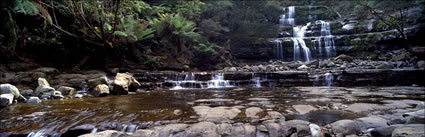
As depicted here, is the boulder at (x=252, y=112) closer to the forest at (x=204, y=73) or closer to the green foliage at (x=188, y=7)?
the forest at (x=204, y=73)

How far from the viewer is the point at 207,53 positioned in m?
13.7

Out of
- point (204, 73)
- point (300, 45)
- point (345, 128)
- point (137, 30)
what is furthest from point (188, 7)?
point (345, 128)

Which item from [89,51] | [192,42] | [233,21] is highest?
[233,21]

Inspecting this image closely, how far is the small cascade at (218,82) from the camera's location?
7.78m

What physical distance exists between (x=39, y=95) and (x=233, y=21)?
42.7ft

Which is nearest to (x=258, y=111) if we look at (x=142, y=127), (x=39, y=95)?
(x=142, y=127)

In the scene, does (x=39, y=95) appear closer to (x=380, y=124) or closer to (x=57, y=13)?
(x=57, y=13)

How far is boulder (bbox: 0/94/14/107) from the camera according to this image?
4.03 m

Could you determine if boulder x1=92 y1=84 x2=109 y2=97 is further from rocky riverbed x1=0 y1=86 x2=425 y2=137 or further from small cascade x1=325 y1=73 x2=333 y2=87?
small cascade x1=325 y1=73 x2=333 y2=87

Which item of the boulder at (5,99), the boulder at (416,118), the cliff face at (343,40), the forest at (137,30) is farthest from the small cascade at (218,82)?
the cliff face at (343,40)

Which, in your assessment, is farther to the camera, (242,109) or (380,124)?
(242,109)

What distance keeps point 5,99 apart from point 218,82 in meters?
5.69

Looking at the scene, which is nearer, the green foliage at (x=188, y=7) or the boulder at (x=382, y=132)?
the boulder at (x=382, y=132)

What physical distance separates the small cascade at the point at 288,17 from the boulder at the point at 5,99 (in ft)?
63.7
